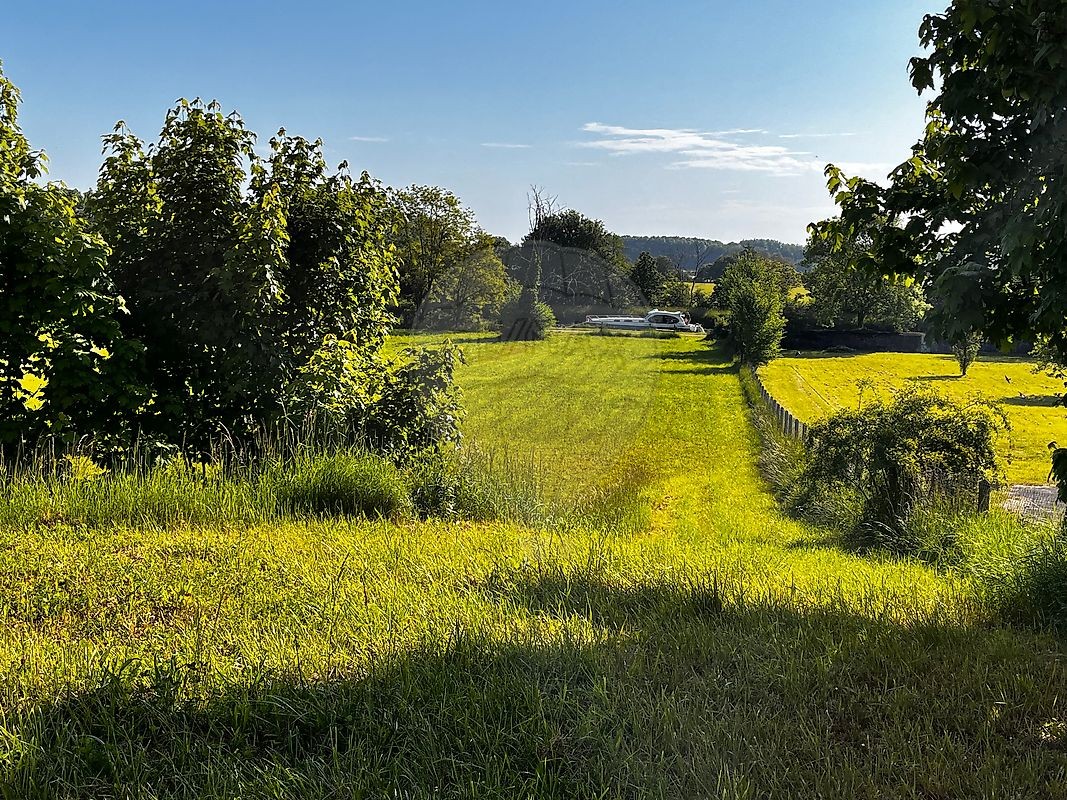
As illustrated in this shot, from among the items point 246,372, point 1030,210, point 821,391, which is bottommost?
point 821,391

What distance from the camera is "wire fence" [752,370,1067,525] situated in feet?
27.9

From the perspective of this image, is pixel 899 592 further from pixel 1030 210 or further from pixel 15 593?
pixel 15 593

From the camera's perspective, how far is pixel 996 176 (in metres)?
3.88

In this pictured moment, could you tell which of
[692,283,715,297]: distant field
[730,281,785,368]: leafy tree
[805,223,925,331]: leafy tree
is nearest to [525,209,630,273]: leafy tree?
[730,281,785,368]: leafy tree

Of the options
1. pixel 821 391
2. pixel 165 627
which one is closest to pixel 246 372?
pixel 165 627

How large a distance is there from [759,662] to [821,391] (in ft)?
97.9

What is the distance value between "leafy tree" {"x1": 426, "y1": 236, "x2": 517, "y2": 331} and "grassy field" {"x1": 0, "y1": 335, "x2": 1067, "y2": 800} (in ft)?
38.1

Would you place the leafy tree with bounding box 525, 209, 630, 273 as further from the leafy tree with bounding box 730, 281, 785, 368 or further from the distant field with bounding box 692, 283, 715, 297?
the distant field with bounding box 692, 283, 715, 297

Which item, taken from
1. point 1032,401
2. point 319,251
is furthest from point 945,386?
point 319,251

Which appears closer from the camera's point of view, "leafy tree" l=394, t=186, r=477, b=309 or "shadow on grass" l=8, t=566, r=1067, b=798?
"shadow on grass" l=8, t=566, r=1067, b=798

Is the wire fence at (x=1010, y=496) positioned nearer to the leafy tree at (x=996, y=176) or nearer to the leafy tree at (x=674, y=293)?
the leafy tree at (x=996, y=176)

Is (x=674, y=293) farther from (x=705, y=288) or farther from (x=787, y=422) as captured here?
(x=787, y=422)

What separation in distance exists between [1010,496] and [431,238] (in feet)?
64.3

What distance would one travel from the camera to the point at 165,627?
12.0 feet
